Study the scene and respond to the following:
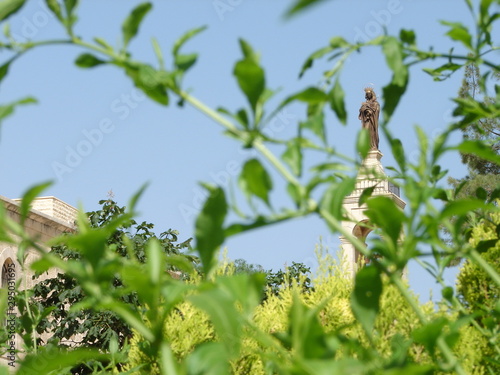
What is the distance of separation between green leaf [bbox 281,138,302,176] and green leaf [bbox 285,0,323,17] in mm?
332

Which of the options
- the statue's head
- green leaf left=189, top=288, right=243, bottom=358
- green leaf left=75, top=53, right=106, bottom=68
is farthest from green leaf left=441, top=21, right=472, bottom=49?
the statue's head

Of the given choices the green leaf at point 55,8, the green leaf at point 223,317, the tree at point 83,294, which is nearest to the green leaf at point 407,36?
the green leaf at point 55,8

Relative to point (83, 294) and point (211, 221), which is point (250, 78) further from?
point (83, 294)

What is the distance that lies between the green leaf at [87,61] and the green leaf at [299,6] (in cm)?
39

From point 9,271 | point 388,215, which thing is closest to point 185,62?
point 388,215

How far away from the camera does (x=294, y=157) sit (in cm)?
83

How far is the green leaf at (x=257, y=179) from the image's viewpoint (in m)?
0.76

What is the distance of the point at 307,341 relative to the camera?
0.68 metres

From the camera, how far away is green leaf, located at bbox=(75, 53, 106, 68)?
82cm

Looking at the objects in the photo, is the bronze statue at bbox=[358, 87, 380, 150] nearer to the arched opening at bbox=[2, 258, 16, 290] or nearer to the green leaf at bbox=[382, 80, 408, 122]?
the arched opening at bbox=[2, 258, 16, 290]

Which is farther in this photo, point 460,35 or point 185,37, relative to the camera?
point 460,35

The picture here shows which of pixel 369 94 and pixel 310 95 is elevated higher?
pixel 369 94

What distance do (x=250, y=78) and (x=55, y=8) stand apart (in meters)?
0.22

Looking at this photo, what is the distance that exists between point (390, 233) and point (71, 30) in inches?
15.3
